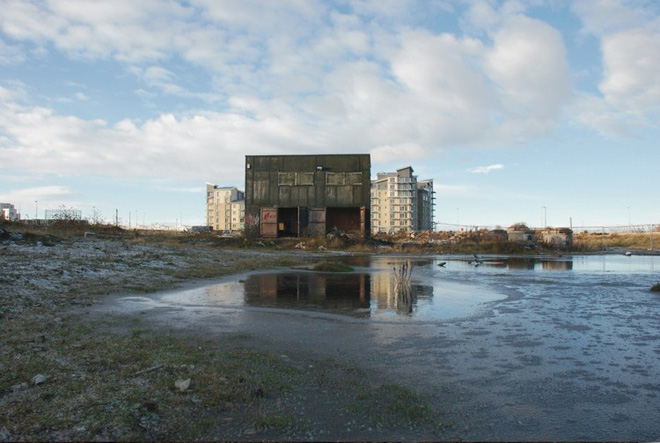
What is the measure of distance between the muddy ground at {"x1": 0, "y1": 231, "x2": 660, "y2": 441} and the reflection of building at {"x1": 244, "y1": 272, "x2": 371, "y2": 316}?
1.22 meters

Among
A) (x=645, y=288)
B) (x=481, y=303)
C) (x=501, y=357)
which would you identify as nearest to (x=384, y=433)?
(x=501, y=357)

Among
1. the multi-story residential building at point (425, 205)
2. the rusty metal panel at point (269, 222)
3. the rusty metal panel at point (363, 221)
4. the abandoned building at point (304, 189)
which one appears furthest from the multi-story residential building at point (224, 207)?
the rusty metal panel at point (363, 221)

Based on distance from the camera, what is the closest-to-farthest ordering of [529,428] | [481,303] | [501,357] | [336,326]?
[529,428]
[501,357]
[336,326]
[481,303]

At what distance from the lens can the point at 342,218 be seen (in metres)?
47.5

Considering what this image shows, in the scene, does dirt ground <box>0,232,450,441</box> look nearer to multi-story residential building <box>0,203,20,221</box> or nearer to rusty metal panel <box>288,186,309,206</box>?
multi-story residential building <box>0,203,20,221</box>

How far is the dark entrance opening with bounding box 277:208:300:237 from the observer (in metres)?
46.2

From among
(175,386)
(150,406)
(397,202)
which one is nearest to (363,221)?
(175,386)

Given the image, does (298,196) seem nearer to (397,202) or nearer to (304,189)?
(304,189)

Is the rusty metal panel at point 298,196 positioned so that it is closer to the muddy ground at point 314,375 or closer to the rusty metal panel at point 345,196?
the rusty metal panel at point 345,196

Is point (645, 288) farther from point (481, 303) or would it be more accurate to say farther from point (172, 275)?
point (172, 275)

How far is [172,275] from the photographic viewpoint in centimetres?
1483

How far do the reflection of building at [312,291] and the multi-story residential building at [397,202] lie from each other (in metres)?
97.4

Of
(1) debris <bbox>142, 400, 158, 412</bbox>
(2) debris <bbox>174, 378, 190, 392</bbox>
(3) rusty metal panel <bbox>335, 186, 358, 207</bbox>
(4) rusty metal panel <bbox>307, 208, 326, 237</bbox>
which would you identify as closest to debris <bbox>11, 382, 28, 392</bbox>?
(1) debris <bbox>142, 400, 158, 412</bbox>

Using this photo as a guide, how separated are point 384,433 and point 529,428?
1.22 m
